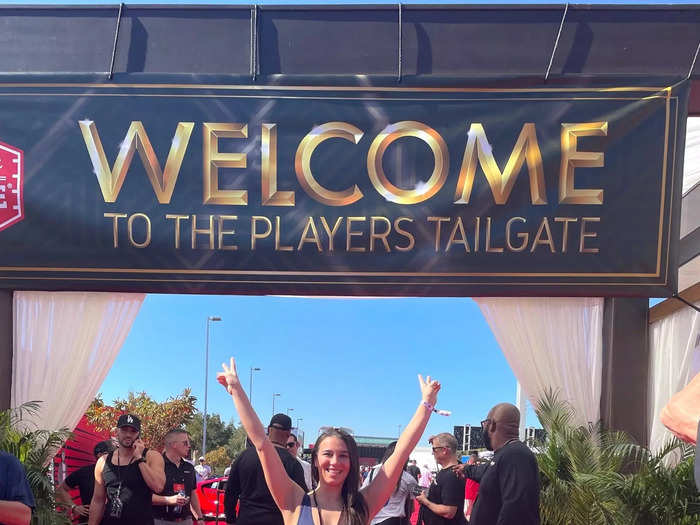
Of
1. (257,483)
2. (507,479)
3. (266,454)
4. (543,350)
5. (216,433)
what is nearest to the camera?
(266,454)

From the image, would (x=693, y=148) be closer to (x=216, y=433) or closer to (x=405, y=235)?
(x=405, y=235)

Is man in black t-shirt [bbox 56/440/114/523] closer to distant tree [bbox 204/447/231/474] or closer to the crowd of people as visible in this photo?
the crowd of people

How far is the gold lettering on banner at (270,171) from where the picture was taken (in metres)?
6.85

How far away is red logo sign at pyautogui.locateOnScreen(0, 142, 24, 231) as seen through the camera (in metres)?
6.88

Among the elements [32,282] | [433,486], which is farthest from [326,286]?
[32,282]

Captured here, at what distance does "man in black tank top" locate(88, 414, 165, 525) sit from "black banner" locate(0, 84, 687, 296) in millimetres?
1282


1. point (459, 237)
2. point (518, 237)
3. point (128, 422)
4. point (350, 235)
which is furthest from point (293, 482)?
point (518, 237)

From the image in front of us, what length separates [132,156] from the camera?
22.6 ft

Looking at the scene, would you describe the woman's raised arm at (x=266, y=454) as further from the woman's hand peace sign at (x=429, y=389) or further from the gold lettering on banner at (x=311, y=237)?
the gold lettering on banner at (x=311, y=237)

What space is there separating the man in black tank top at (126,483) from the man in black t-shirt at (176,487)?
0.87ft

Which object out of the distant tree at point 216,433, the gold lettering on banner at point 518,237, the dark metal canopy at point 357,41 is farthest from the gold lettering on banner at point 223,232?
the distant tree at point 216,433

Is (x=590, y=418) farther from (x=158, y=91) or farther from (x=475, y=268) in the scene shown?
(x=158, y=91)

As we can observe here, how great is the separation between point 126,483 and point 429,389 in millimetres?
3214

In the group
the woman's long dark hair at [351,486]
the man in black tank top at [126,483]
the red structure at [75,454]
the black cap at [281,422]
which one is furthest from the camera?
the red structure at [75,454]
